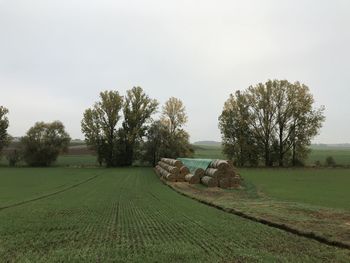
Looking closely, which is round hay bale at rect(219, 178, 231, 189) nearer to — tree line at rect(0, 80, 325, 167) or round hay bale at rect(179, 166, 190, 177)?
round hay bale at rect(179, 166, 190, 177)

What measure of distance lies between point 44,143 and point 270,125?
117 feet

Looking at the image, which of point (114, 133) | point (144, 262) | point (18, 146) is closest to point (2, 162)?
point (18, 146)

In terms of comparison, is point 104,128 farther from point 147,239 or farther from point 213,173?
point 147,239

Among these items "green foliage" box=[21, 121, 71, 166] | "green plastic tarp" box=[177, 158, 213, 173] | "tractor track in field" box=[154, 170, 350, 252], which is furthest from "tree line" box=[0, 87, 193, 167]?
"tractor track in field" box=[154, 170, 350, 252]

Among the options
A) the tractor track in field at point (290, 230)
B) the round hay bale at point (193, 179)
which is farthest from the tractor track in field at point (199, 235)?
the round hay bale at point (193, 179)

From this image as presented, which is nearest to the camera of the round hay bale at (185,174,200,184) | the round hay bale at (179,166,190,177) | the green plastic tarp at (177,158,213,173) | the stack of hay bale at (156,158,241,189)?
the stack of hay bale at (156,158,241,189)

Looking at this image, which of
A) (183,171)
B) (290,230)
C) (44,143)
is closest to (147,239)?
(290,230)

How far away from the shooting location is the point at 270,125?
5375 centimetres

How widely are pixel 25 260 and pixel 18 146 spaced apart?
201ft

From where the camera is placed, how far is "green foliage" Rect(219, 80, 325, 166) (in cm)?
5247

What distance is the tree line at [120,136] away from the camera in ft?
195

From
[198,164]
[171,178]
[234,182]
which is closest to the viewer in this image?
[234,182]

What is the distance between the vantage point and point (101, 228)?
1051 cm

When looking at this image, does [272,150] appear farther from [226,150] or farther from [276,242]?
[276,242]
